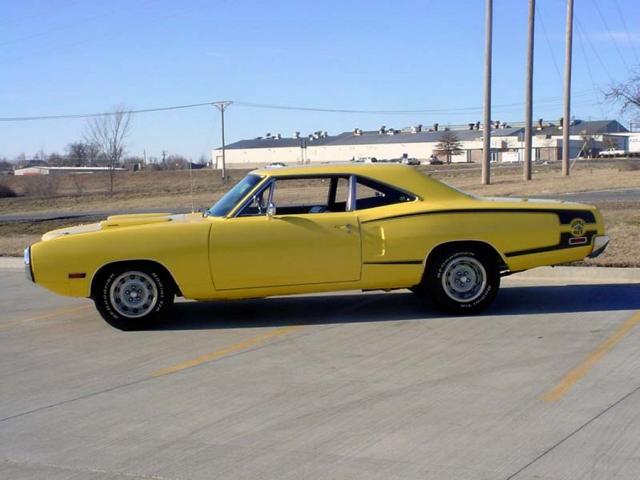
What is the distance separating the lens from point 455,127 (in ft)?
389

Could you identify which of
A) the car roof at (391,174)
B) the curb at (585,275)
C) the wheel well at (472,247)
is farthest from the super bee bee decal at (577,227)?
the curb at (585,275)

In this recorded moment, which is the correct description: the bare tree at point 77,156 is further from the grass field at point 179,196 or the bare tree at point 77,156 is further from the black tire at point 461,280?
the black tire at point 461,280

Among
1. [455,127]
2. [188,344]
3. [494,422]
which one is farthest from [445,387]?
[455,127]

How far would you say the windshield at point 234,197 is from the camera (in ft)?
28.8

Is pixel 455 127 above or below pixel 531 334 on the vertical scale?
above

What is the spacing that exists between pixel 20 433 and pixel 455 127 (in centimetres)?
11618

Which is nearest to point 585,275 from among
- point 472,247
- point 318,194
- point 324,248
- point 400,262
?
point 472,247

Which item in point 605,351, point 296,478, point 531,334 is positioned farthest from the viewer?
point 531,334

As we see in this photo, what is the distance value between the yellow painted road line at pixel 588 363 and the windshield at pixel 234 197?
147 inches

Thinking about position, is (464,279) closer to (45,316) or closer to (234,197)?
(234,197)

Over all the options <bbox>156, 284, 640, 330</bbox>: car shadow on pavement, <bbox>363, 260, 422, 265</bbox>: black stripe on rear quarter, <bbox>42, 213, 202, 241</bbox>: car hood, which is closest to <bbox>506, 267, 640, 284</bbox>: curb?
<bbox>156, 284, 640, 330</bbox>: car shadow on pavement

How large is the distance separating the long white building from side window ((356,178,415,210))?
5979 cm

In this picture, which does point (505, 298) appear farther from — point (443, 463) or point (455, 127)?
point (455, 127)

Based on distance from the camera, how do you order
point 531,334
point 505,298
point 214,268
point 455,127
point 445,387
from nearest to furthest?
1. point 445,387
2. point 531,334
3. point 214,268
4. point 505,298
5. point 455,127
